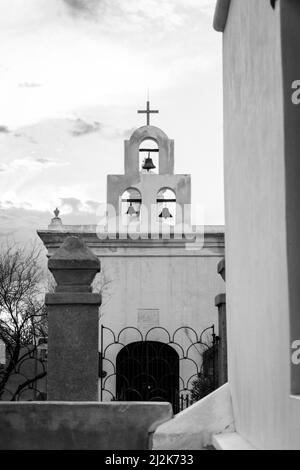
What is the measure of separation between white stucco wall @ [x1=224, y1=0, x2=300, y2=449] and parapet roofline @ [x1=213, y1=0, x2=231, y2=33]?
0.13m

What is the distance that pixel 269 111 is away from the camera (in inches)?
163

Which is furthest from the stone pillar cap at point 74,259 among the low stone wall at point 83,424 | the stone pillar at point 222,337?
the low stone wall at point 83,424

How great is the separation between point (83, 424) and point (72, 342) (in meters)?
1.45

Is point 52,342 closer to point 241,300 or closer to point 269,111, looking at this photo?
point 241,300

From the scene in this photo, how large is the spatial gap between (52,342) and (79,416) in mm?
1451

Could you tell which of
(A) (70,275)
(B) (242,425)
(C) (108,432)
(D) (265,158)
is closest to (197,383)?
(A) (70,275)

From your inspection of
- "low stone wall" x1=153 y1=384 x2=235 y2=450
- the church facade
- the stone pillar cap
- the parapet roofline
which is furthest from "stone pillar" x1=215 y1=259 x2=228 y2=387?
the church facade

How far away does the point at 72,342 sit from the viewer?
791 centimetres

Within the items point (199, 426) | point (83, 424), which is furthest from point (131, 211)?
point (199, 426)

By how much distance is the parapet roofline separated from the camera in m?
6.21

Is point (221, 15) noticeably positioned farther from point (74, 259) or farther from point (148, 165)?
point (148, 165)

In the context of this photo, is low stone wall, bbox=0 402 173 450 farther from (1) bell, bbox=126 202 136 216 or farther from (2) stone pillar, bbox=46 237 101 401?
(1) bell, bbox=126 202 136 216

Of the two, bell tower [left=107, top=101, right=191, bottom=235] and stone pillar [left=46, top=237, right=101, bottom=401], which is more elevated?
bell tower [left=107, top=101, right=191, bottom=235]

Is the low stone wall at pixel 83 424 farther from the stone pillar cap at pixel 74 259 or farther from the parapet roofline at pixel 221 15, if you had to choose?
the parapet roofline at pixel 221 15
